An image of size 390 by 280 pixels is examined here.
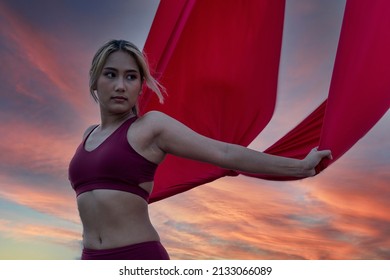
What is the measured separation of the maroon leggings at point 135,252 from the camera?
7.20 ft

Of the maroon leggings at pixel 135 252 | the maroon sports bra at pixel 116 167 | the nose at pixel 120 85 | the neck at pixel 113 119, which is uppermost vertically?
the nose at pixel 120 85

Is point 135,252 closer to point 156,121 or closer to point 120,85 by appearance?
point 156,121

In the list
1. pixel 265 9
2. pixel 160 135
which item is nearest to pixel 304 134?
pixel 265 9

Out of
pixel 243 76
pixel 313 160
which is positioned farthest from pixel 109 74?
pixel 243 76

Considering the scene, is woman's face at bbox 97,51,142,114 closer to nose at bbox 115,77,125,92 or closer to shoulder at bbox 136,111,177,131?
nose at bbox 115,77,125,92

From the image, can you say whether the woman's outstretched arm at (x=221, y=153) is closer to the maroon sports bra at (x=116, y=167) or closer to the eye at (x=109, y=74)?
the maroon sports bra at (x=116, y=167)

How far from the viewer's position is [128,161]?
7.18 ft

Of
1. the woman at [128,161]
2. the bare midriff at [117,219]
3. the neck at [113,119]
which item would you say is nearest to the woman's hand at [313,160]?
the woman at [128,161]

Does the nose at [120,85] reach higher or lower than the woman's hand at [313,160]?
higher

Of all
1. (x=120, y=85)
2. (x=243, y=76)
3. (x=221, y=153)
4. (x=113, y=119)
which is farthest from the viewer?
(x=243, y=76)

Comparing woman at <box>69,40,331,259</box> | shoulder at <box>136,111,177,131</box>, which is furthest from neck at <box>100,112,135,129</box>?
shoulder at <box>136,111,177,131</box>

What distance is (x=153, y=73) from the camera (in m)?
3.30

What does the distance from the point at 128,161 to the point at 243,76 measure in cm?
124

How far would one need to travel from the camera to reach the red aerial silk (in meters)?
2.70
